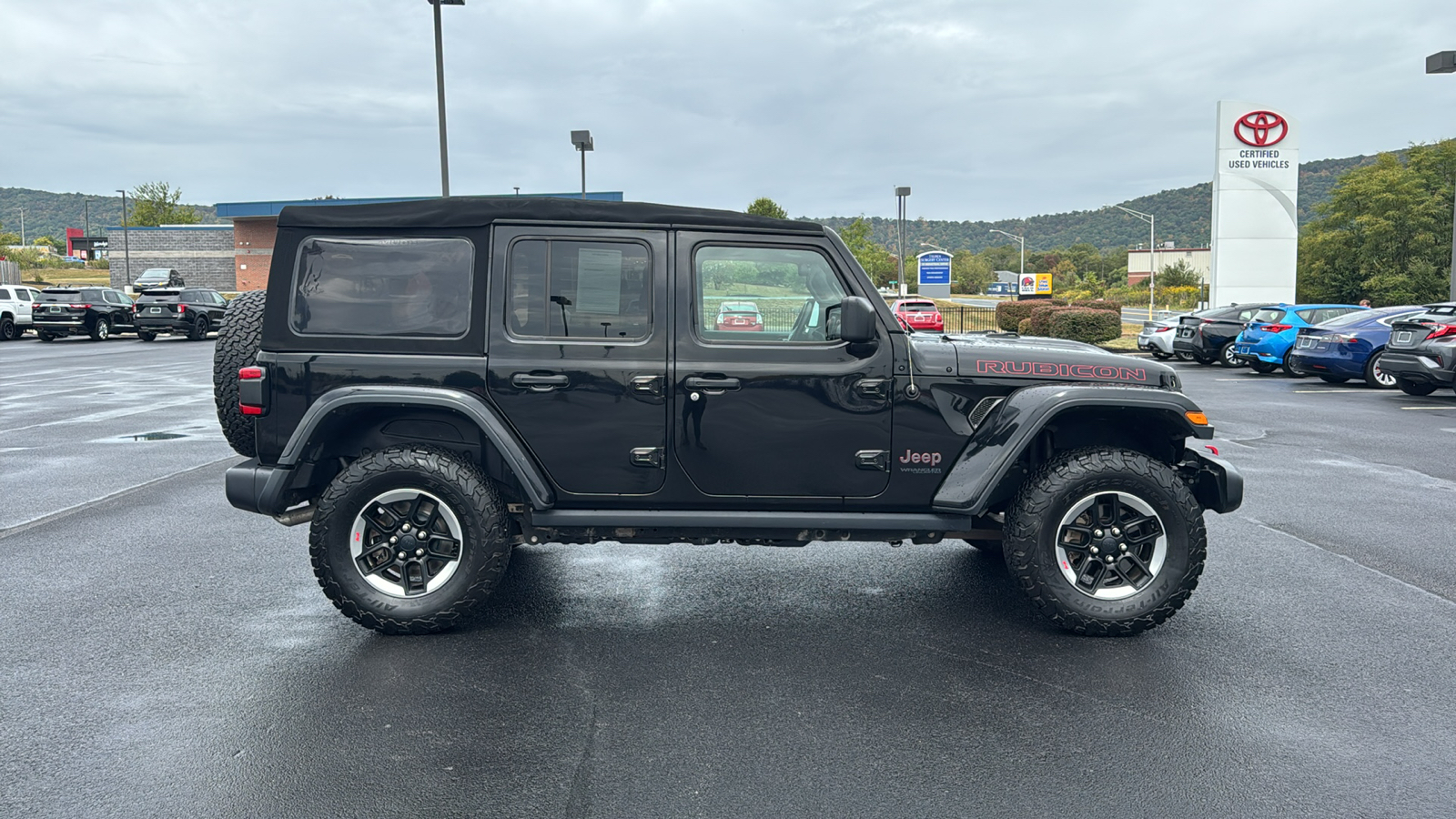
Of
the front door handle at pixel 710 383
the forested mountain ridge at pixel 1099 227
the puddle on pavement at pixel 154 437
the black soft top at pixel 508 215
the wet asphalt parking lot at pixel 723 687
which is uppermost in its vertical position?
the forested mountain ridge at pixel 1099 227

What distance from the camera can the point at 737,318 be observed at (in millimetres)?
4969

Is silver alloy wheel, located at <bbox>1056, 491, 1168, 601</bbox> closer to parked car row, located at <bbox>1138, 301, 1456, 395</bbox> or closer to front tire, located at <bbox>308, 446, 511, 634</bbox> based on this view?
front tire, located at <bbox>308, 446, 511, 634</bbox>

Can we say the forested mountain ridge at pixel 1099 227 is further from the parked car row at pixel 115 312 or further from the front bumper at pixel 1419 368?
the front bumper at pixel 1419 368

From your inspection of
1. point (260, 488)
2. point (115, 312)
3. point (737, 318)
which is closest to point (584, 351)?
point (737, 318)

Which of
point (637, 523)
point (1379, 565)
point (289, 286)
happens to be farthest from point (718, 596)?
point (1379, 565)

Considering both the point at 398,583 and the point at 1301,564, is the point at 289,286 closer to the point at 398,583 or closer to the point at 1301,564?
the point at 398,583

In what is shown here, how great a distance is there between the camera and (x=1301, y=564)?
6266 mm

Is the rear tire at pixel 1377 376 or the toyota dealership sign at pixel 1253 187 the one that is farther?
the toyota dealership sign at pixel 1253 187

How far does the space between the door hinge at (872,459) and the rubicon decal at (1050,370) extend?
620mm

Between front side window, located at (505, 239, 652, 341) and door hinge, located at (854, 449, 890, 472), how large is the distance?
1.19 metres

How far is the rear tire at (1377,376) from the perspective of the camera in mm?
18044

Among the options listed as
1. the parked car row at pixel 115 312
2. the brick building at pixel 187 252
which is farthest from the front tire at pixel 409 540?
the brick building at pixel 187 252

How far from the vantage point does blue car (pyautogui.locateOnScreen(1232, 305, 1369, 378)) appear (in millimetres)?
21672

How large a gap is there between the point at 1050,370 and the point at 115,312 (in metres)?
37.3
